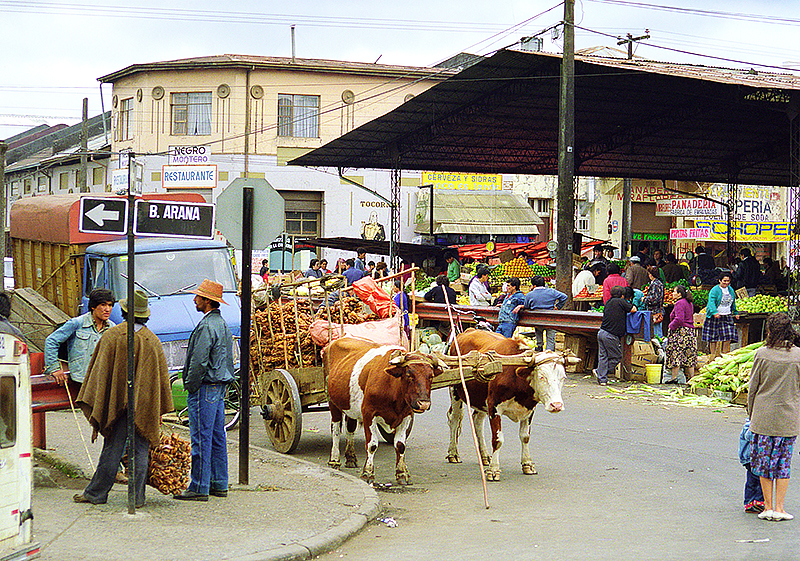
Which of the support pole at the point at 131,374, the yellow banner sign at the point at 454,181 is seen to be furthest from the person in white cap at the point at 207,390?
the yellow banner sign at the point at 454,181

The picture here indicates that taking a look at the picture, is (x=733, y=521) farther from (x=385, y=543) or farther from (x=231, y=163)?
(x=231, y=163)

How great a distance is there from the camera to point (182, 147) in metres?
45.7

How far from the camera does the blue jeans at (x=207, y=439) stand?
28.2ft

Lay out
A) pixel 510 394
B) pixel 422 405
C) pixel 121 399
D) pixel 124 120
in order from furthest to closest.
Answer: pixel 124 120
pixel 510 394
pixel 422 405
pixel 121 399

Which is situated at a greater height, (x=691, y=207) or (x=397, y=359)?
(x=691, y=207)

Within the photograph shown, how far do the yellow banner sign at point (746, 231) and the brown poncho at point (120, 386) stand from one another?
3330 centimetres

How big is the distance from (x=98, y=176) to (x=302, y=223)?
12.7 meters

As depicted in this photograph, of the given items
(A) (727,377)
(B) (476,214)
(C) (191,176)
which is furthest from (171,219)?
(B) (476,214)

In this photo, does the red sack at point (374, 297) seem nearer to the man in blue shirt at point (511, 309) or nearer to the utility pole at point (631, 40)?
the man in blue shirt at point (511, 309)

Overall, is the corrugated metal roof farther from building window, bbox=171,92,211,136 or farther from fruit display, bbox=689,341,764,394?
fruit display, bbox=689,341,764,394

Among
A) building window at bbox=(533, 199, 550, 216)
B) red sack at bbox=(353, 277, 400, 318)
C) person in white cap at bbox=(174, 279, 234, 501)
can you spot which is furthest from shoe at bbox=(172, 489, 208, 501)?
building window at bbox=(533, 199, 550, 216)

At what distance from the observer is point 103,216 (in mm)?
7699

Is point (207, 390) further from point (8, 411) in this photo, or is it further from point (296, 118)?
point (296, 118)

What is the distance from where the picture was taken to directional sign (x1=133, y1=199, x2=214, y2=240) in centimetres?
800
